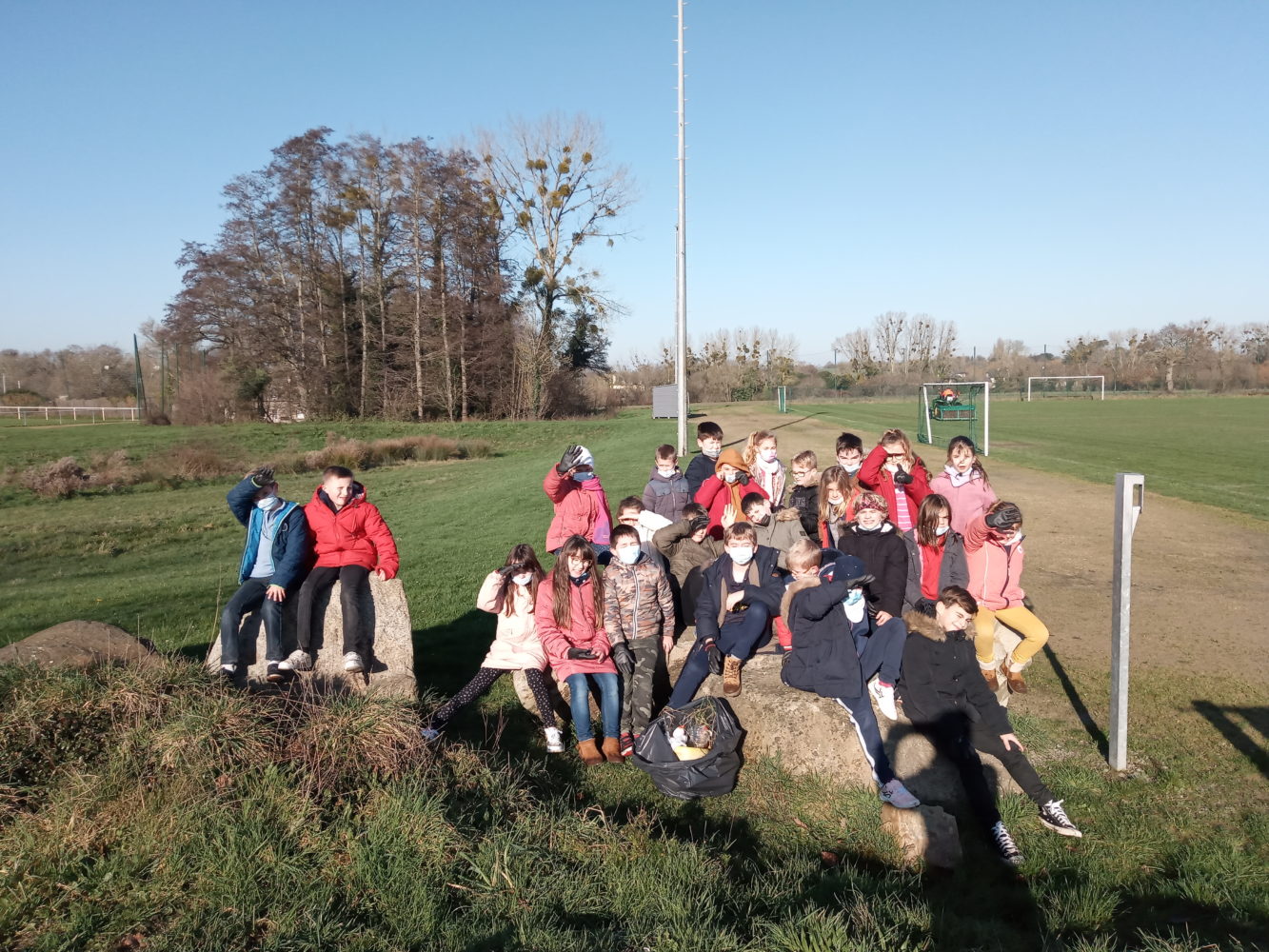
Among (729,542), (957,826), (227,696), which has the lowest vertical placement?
(957,826)

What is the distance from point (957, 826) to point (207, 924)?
372 cm

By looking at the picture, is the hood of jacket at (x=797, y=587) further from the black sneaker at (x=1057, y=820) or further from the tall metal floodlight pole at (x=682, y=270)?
the tall metal floodlight pole at (x=682, y=270)

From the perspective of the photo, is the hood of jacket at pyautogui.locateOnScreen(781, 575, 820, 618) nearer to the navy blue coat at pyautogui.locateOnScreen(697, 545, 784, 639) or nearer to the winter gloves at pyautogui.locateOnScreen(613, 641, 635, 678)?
the navy blue coat at pyautogui.locateOnScreen(697, 545, 784, 639)

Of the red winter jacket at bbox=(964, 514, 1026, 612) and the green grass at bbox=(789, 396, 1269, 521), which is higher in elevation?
the red winter jacket at bbox=(964, 514, 1026, 612)

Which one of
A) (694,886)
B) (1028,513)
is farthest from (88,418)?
(694,886)

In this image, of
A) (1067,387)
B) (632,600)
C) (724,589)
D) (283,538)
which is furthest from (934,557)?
(1067,387)

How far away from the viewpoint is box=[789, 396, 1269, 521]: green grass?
17281 millimetres

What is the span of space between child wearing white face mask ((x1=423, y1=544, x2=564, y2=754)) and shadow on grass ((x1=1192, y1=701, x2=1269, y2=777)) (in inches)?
176

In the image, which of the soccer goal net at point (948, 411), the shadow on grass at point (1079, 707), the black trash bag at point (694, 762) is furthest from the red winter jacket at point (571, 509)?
the soccer goal net at point (948, 411)

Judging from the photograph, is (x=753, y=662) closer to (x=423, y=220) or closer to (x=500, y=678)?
(x=500, y=678)

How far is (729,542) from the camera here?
5.93 meters

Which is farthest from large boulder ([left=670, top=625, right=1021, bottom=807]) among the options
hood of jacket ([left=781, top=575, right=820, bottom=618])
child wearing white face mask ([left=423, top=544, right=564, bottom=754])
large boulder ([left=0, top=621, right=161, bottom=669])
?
large boulder ([left=0, top=621, right=161, bottom=669])

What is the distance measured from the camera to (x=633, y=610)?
5898 mm

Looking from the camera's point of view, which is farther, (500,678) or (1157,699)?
(500,678)
